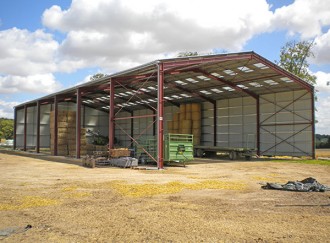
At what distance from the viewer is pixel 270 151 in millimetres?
29484

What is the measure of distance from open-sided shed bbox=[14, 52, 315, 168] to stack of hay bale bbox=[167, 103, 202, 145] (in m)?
0.87

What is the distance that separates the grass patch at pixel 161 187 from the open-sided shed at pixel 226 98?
621 centimetres

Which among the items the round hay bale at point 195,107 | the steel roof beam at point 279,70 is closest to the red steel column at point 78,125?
the round hay bale at point 195,107

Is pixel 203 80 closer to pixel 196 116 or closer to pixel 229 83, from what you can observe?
pixel 229 83

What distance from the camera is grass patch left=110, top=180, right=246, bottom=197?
10547 millimetres

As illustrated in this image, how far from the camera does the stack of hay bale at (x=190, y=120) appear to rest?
34.0 metres

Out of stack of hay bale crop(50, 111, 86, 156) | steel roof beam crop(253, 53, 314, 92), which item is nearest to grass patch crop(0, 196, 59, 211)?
steel roof beam crop(253, 53, 314, 92)

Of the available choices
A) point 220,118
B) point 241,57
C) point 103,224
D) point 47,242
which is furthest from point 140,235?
point 220,118

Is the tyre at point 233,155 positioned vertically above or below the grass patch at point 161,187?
above

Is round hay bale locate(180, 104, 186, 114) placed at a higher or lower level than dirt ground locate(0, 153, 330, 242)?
higher

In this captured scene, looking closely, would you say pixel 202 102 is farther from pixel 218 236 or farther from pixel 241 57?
pixel 218 236

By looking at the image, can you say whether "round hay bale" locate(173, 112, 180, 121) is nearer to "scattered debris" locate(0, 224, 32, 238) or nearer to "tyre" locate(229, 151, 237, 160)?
"tyre" locate(229, 151, 237, 160)

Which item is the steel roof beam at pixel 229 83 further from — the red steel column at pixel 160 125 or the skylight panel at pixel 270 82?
the red steel column at pixel 160 125

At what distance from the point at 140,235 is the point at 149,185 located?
6121 millimetres
